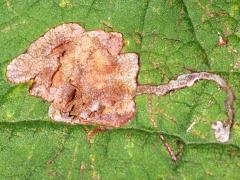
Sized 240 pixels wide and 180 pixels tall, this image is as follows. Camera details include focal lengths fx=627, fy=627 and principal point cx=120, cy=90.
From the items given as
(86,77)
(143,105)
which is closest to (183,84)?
(143,105)

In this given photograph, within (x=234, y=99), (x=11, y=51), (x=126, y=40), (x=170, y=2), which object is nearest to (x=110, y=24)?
(x=126, y=40)

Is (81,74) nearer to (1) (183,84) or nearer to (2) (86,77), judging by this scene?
(2) (86,77)

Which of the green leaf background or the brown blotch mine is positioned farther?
the brown blotch mine

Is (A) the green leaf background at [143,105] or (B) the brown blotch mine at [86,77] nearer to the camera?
(A) the green leaf background at [143,105]

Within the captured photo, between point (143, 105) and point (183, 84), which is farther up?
point (183, 84)

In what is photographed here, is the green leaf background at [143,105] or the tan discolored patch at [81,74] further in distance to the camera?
the tan discolored patch at [81,74]

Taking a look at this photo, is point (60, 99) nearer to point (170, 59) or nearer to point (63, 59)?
point (63, 59)
